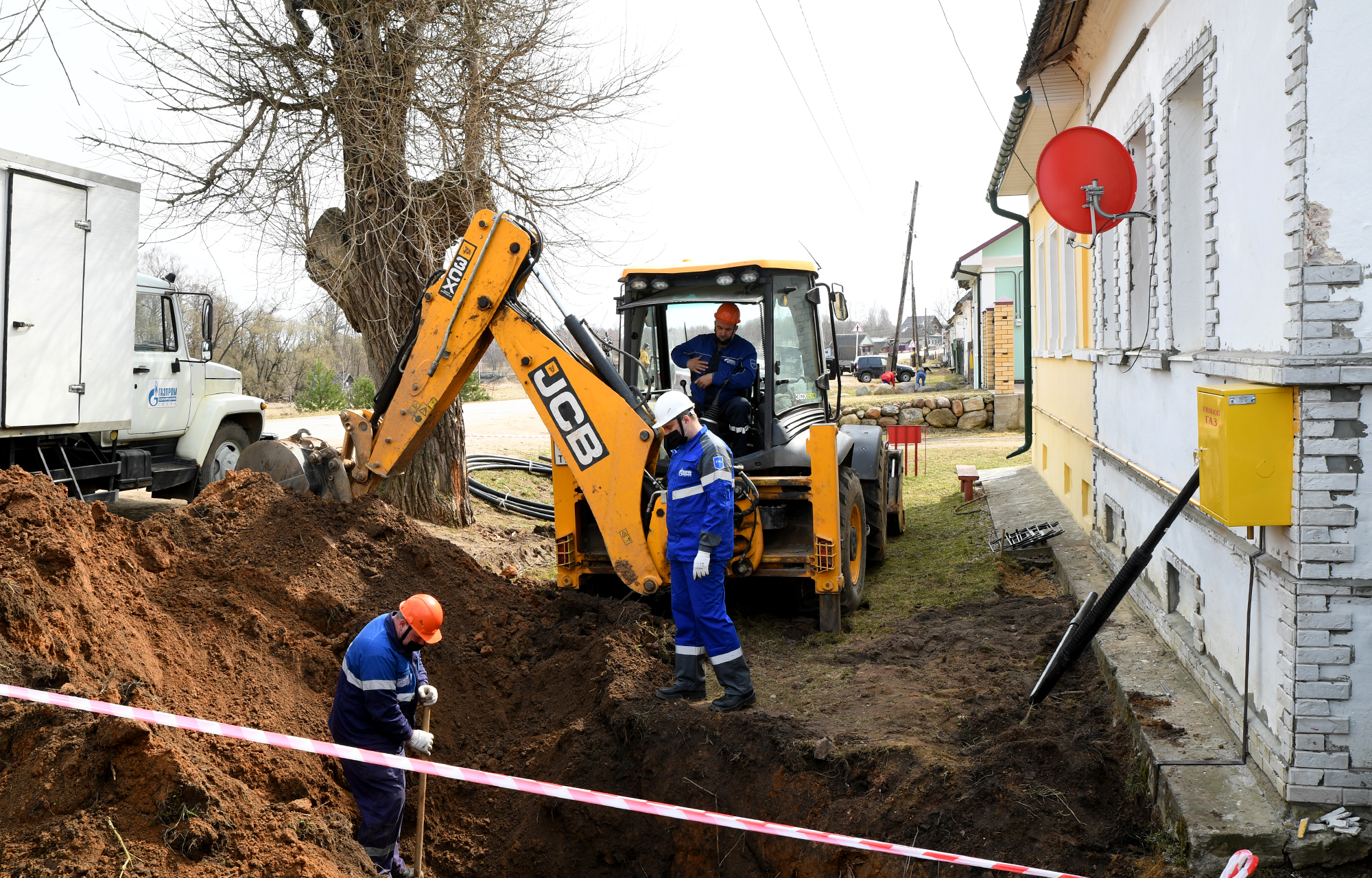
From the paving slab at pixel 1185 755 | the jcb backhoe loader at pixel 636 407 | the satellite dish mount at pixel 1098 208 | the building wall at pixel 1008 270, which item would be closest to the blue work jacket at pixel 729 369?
the jcb backhoe loader at pixel 636 407

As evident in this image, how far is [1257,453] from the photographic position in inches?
146

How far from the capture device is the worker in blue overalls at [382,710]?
4520mm

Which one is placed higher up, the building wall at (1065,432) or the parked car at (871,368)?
the parked car at (871,368)

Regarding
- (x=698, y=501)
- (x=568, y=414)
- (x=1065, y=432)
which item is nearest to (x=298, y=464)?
(x=568, y=414)

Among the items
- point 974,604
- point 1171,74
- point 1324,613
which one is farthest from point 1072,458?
point 1324,613

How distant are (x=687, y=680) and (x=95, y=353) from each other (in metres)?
7.40

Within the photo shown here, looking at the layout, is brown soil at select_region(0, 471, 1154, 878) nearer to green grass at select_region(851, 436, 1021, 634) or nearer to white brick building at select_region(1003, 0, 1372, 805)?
white brick building at select_region(1003, 0, 1372, 805)

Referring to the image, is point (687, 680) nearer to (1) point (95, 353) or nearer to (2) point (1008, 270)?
(1) point (95, 353)

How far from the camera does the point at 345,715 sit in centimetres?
462

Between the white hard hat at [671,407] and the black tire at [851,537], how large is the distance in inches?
72.5

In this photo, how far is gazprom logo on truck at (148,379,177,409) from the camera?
35.5 feet

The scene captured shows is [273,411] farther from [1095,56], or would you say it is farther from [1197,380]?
[1197,380]

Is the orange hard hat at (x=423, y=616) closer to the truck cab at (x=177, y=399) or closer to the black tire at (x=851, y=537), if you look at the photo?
the black tire at (x=851, y=537)

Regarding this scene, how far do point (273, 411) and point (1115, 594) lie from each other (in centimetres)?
3424
